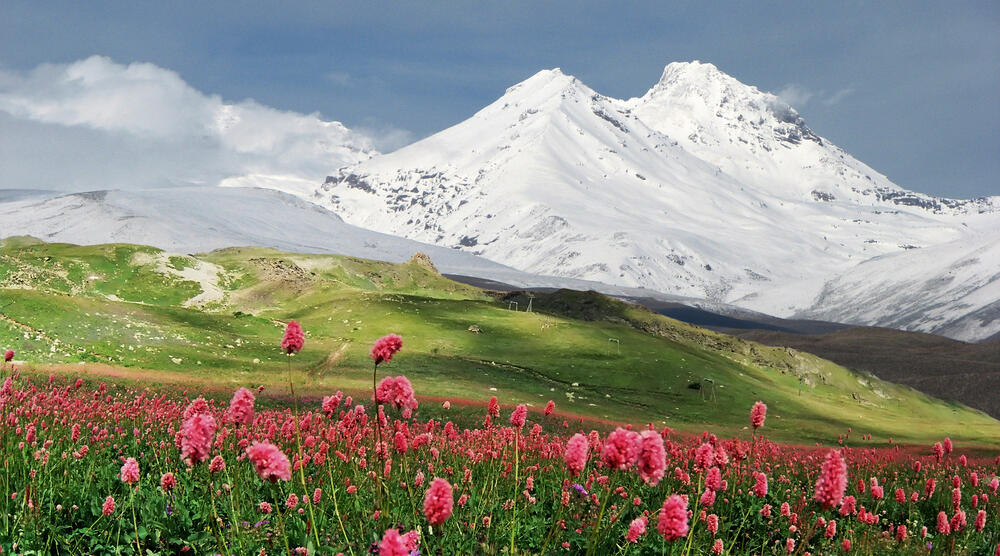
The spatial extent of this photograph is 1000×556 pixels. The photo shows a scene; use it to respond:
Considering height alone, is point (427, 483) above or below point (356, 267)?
below

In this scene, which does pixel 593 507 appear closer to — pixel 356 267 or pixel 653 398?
pixel 653 398

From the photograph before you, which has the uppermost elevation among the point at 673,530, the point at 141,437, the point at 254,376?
the point at 673,530

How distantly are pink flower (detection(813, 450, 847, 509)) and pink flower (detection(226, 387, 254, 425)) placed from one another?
474 cm

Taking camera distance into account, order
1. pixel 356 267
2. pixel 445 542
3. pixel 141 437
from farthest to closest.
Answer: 1. pixel 356 267
2. pixel 141 437
3. pixel 445 542

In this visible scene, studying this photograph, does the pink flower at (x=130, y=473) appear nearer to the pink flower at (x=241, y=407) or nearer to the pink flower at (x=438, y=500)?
the pink flower at (x=241, y=407)

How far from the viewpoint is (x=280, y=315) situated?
244 feet

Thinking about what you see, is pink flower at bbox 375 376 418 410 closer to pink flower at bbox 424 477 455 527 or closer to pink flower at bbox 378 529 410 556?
pink flower at bbox 424 477 455 527

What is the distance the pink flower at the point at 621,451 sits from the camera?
14.0 feet

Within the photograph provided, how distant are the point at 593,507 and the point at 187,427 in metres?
5.94

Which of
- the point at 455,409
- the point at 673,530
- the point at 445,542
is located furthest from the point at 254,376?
the point at 673,530

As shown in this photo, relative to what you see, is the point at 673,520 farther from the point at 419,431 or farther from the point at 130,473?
the point at 419,431

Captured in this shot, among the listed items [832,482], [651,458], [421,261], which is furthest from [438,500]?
[421,261]

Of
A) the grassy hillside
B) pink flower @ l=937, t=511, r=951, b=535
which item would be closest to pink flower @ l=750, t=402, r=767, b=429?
pink flower @ l=937, t=511, r=951, b=535

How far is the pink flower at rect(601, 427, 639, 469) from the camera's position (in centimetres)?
428
